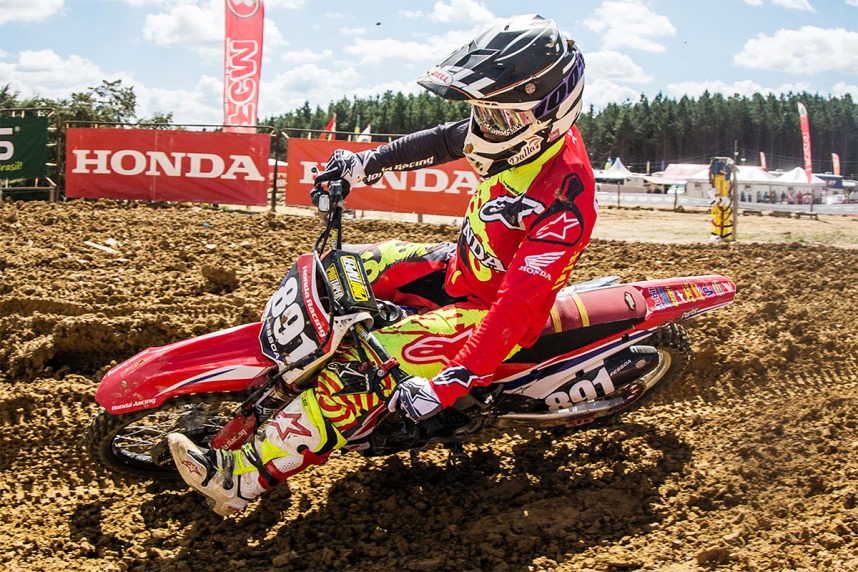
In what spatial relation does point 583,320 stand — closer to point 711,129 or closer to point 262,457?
point 262,457

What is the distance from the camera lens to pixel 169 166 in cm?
1423

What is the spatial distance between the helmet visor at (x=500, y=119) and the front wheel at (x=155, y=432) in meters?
1.54

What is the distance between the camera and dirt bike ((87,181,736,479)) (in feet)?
10.5

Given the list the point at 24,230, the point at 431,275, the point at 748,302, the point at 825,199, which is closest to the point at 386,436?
the point at 431,275

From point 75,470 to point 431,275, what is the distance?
2.00 m

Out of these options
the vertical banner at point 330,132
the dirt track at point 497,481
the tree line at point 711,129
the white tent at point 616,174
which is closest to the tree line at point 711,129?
the tree line at point 711,129

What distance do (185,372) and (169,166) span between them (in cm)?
1186

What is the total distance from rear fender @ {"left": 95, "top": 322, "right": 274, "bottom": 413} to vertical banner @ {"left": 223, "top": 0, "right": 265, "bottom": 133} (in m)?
14.8

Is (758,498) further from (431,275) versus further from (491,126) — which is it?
(491,126)

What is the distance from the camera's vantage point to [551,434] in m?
4.37

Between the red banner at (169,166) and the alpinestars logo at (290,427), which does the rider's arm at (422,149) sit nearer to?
the alpinestars logo at (290,427)

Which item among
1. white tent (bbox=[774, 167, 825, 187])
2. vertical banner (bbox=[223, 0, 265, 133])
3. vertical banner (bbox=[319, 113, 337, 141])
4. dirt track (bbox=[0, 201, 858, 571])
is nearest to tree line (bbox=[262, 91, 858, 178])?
white tent (bbox=[774, 167, 825, 187])

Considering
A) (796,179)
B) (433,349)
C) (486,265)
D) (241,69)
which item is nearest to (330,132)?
(241,69)

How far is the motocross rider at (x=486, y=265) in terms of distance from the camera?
9.73ft
